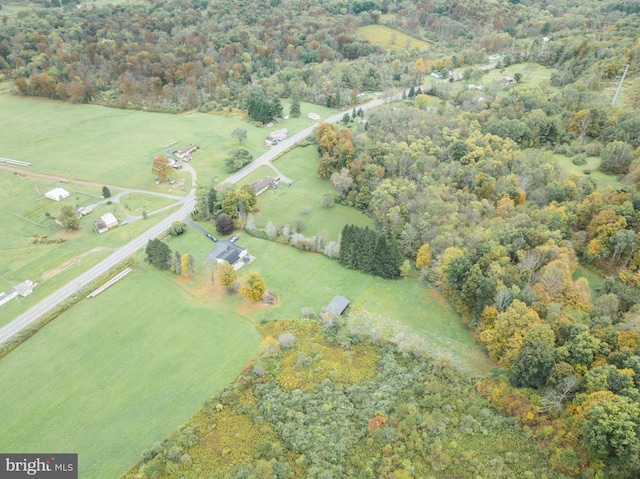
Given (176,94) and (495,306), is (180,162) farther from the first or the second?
(495,306)

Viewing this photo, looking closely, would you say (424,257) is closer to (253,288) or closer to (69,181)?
(253,288)

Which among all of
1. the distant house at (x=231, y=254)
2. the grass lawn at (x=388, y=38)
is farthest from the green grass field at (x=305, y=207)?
the grass lawn at (x=388, y=38)

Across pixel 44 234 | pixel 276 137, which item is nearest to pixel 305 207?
pixel 276 137

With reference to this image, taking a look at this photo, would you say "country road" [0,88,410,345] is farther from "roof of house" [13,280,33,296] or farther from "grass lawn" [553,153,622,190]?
"grass lawn" [553,153,622,190]

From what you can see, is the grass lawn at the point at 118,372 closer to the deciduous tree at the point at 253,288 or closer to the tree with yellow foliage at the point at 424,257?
the deciduous tree at the point at 253,288

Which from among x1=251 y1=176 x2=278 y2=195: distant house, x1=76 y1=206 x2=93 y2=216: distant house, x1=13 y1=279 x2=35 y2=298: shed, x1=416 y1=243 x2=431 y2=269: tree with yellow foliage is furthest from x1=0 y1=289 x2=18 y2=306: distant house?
x1=416 y1=243 x2=431 y2=269: tree with yellow foliage
